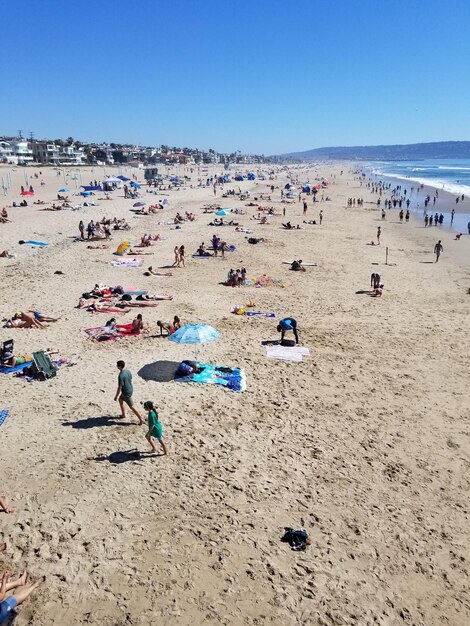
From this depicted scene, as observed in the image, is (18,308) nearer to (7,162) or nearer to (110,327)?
(110,327)

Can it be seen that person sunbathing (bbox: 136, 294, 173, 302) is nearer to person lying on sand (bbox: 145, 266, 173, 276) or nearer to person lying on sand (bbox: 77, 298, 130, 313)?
person lying on sand (bbox: 77, 298, 130, 313)

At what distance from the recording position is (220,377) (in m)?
10.1

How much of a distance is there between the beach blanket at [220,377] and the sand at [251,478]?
241 mm

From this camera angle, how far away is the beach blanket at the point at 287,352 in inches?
449

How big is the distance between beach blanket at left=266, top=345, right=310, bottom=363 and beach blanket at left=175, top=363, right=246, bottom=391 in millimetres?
1388

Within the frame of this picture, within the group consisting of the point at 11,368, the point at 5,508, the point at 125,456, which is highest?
the point at 11,368

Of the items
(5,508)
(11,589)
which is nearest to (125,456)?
(5,508)

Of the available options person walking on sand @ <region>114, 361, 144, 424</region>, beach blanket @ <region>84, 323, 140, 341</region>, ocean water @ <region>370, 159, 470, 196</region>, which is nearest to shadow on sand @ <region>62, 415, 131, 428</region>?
person walking on sand @ <region>114, 361, 144, 424</region>

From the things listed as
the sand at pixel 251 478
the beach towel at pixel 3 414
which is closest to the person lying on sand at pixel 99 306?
the sand at pixel 251 478

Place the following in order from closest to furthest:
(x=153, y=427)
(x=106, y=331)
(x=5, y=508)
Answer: (x=5, y=508) → (x=153, y=427) → (x=106, y=331)

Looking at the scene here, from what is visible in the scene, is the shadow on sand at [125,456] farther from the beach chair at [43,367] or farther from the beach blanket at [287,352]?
the beach blanket at [287,352]

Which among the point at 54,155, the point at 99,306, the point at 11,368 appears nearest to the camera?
the point at 11,368

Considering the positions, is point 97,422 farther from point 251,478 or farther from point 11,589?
point 11,589

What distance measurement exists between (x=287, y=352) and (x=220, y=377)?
7.77 feet
